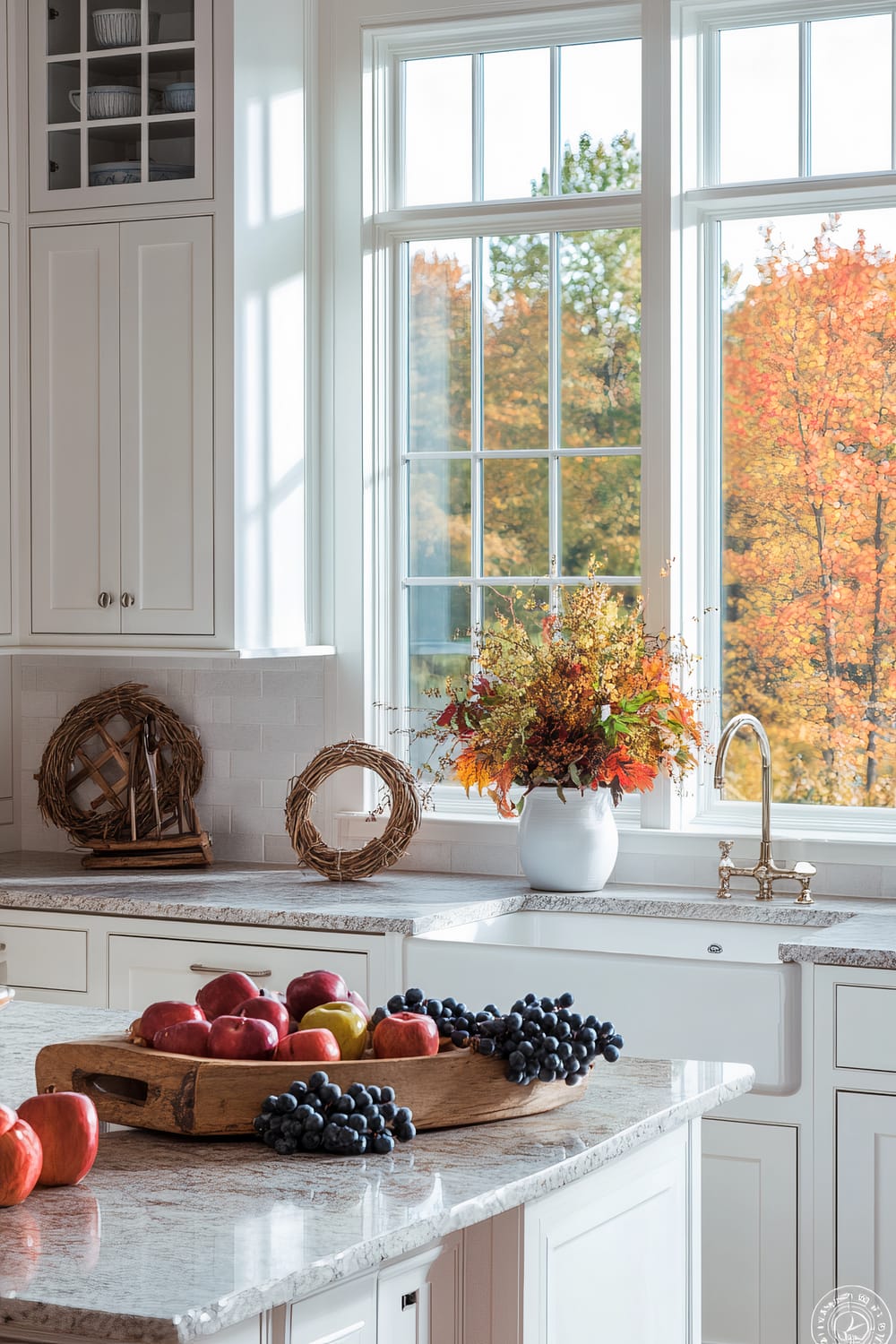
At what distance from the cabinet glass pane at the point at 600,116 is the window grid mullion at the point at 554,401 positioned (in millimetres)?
174

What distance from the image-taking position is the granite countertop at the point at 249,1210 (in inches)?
52.6

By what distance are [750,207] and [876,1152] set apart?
2.16 m

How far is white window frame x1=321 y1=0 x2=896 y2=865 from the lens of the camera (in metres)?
3.81

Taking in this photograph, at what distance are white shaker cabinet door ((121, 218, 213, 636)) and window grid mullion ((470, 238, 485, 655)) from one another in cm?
70

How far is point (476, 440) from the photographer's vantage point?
412 cm

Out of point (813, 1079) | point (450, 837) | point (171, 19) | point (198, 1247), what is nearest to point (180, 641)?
point (450, 837)

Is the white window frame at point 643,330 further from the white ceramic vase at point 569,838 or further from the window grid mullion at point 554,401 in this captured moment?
the white ceramic vase at point 569,838

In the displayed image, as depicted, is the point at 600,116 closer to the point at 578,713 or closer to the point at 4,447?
the point at 578,713

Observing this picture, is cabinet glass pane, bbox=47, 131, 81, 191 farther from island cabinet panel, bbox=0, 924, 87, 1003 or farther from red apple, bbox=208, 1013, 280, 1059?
red apple, bbox=208, 1013, 280, 1059

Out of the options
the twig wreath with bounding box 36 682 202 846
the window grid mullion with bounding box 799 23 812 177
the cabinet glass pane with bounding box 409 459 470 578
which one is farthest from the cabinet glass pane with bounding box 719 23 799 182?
the twig wreath with bounding box 36 682 202 846

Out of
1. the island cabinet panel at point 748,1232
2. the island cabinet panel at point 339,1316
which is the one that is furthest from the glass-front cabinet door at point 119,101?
the island cabinet panel at point 339,1316

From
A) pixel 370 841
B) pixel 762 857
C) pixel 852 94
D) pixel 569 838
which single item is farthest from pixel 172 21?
pixel 762 857

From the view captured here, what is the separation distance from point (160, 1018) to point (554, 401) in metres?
2.50

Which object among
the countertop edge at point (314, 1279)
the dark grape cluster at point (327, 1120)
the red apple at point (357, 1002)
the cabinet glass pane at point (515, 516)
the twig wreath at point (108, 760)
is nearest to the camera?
the countertop edge at point (314, 1279)
